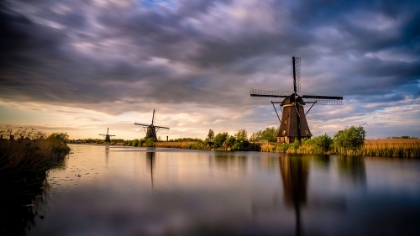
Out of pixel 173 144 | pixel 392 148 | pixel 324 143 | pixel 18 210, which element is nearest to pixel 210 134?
pixel 173 144

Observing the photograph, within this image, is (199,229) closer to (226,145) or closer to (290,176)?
(290,176)

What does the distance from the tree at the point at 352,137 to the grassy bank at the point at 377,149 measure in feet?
1.61

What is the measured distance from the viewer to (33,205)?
7570mm

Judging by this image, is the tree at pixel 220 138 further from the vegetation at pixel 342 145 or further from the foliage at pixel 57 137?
the foliage at pixel 57 137

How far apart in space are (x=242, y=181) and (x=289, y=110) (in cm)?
2600

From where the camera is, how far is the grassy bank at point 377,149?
23.8 m

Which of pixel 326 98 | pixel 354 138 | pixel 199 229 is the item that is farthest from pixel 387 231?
pixel 326 98

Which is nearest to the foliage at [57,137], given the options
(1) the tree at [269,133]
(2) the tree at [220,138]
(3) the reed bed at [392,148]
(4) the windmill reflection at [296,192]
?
(4) the windmill reflection at [296,192]

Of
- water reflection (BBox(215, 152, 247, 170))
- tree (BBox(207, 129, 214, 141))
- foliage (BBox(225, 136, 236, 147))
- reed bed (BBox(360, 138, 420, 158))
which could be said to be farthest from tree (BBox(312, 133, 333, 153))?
tree (BBox(207, 129, 214, 141))

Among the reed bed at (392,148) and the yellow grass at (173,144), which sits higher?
the reed bed at (392,148)

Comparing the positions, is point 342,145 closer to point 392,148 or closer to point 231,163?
point 392,148

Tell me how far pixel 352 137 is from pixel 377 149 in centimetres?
295

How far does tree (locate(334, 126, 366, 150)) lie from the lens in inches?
1109

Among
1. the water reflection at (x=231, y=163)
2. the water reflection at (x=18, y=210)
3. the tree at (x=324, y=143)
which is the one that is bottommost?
the water reflection at (x=231, y=163)
